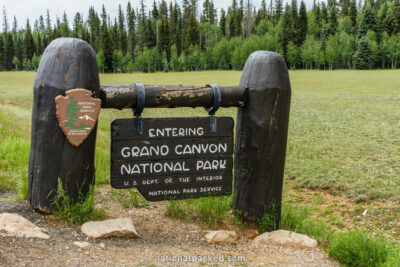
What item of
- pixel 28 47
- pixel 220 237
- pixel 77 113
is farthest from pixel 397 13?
pixel 77 113

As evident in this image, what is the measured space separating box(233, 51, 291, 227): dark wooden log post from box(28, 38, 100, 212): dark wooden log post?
5.55ft

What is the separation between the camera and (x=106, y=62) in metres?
92.0

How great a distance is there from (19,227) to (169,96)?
1.83 meters

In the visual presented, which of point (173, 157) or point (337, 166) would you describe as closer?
point (173, 157)

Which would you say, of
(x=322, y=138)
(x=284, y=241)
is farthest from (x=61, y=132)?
(x=322, y=138)

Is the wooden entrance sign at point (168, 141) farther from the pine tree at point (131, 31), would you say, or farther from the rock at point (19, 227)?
the pine tree at point (131, 31)

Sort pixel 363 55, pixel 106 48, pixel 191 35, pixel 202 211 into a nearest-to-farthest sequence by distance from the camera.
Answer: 1. pixel 202 211
2. pixel 363 55
3. pixel 106 48
4. pixel 191 35

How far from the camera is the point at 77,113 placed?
11.7ft

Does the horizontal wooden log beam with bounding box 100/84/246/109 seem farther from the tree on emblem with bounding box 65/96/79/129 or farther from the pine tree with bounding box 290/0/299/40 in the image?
the pine tree with bounding box 290/0/299/40

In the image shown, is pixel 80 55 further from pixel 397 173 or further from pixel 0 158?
pixel 397 173

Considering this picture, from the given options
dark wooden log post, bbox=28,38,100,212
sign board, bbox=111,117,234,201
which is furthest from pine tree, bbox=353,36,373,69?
dark wooden log post, bbox=28,38,100,212

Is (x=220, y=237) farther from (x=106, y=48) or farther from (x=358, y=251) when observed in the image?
(x=106, y=48)

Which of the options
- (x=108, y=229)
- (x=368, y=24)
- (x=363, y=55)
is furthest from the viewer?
(x=368, y=24)

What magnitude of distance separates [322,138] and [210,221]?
9.22 meters
